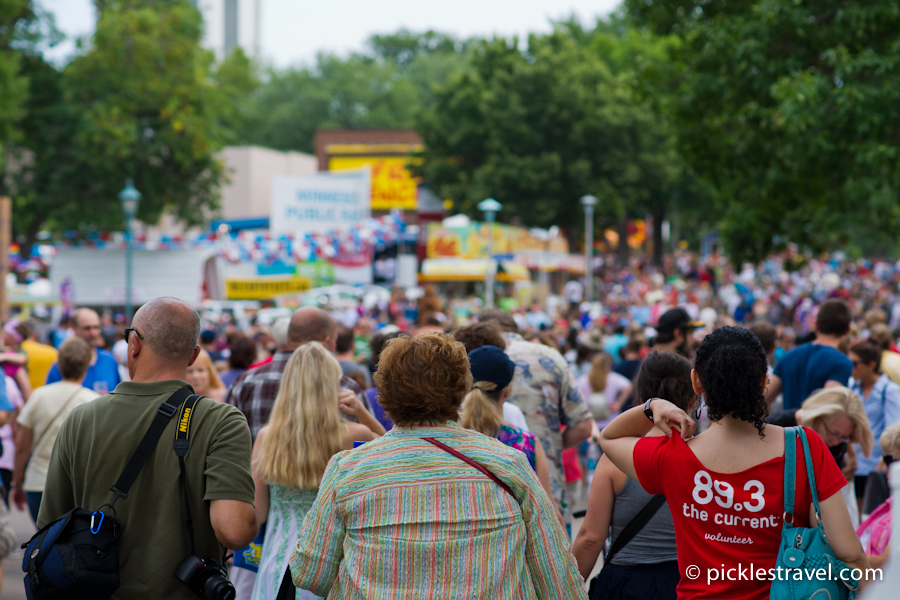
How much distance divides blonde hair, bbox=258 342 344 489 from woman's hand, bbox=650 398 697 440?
1552 millimetres

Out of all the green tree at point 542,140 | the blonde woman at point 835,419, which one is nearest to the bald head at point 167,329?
the blonde woman at point 835,419

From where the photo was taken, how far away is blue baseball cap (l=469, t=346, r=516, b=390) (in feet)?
13.5

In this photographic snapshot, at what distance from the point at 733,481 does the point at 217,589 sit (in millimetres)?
1628

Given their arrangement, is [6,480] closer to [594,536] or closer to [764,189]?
[594,536]

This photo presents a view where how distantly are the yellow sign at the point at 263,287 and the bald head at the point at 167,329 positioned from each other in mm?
23277

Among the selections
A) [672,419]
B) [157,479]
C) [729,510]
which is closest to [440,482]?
[672,419]

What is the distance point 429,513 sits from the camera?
2.54 m

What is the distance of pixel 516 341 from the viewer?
5562 millimetres

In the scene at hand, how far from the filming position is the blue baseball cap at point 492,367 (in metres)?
4.13

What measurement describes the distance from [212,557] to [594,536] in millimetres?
1462

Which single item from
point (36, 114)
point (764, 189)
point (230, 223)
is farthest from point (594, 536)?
point (230, 223)

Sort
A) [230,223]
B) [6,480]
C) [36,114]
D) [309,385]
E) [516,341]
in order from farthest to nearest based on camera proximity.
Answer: [230,223]
[36,114]
[6,480]
[516,341]
[309,385]

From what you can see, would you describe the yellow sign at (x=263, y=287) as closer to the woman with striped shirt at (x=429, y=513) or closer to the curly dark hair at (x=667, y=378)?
the curly dark hair at (x=667, y=378)

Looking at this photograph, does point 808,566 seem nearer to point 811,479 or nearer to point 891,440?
point 811,479
